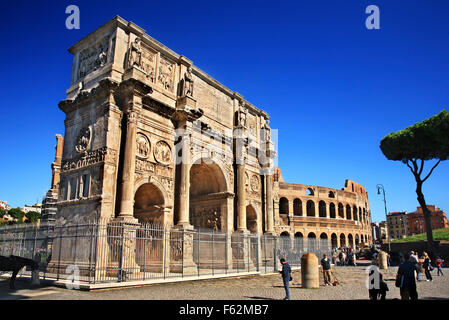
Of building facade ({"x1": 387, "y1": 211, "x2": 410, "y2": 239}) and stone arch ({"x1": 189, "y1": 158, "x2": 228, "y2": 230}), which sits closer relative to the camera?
stone arch ({"x1": 189, "y1": 158, "x2": 228, "y2": 230})

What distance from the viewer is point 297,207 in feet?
140

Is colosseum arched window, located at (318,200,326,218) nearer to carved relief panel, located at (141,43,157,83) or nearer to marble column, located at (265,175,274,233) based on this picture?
marble column, located at (265,175,274,233)

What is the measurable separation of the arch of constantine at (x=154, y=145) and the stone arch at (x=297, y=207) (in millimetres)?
20168

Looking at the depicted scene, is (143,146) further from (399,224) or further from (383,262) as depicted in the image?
(399,224)

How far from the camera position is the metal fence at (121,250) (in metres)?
11.4

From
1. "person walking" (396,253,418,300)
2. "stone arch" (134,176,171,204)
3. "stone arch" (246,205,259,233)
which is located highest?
"stone arch" (134,176,171,204)

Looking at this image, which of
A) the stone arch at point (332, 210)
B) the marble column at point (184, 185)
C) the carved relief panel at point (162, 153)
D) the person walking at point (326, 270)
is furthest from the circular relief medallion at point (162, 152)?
the stone arch at point (332, 210)

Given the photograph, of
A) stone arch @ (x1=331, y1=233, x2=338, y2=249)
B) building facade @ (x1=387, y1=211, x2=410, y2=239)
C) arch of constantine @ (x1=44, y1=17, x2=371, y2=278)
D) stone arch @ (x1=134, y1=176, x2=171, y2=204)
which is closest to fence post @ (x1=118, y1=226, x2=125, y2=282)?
arch of constantine @ (x1=44, y1=17, x2=371, y2=278)

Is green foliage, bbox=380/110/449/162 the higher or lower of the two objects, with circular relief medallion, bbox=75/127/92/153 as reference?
higher

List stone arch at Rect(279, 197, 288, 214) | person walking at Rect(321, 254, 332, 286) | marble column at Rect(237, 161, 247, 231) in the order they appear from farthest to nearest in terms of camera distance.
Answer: stone arch at Rect(279, 197, 288, 214) → marble column at Rect(237, 161, 247, 231) → person walking at Rect(321, 254, 332, 286)

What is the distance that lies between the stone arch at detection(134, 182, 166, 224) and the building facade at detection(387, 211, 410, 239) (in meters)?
91.6

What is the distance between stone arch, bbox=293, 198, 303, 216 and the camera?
139 ft

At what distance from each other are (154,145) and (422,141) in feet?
73.7
